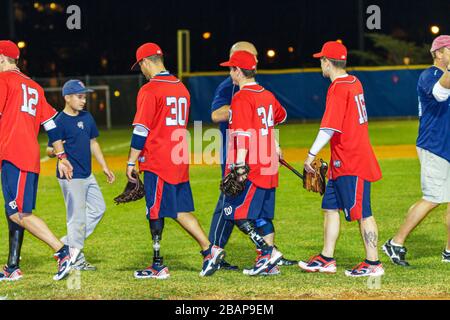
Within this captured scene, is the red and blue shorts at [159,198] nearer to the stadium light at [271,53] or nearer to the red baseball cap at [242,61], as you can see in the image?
the red baseball cap at [242,61]

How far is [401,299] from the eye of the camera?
785cm

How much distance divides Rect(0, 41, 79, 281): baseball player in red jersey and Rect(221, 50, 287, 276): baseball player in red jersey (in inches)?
63.7

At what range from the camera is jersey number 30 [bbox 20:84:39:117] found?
898 centimetres

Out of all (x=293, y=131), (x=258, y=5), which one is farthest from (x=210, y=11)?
(x=293, y=131)

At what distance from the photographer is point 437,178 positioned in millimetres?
9547

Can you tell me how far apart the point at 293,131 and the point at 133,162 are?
23.5 metres

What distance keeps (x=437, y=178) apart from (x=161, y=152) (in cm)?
271

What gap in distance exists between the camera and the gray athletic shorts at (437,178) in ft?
31.3

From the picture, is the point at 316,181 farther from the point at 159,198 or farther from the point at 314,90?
the point at 314,90

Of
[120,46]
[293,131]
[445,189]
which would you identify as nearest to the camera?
[445,189]

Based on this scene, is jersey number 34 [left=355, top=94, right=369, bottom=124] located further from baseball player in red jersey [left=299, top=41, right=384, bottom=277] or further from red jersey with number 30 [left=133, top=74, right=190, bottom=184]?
red jersey with number 30 [left=133, top=74, right=190, bottom=184]

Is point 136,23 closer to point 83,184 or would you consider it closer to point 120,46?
point 120,46

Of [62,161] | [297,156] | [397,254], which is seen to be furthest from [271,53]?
[62,161]

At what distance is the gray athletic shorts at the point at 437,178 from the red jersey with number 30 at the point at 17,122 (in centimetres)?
374
